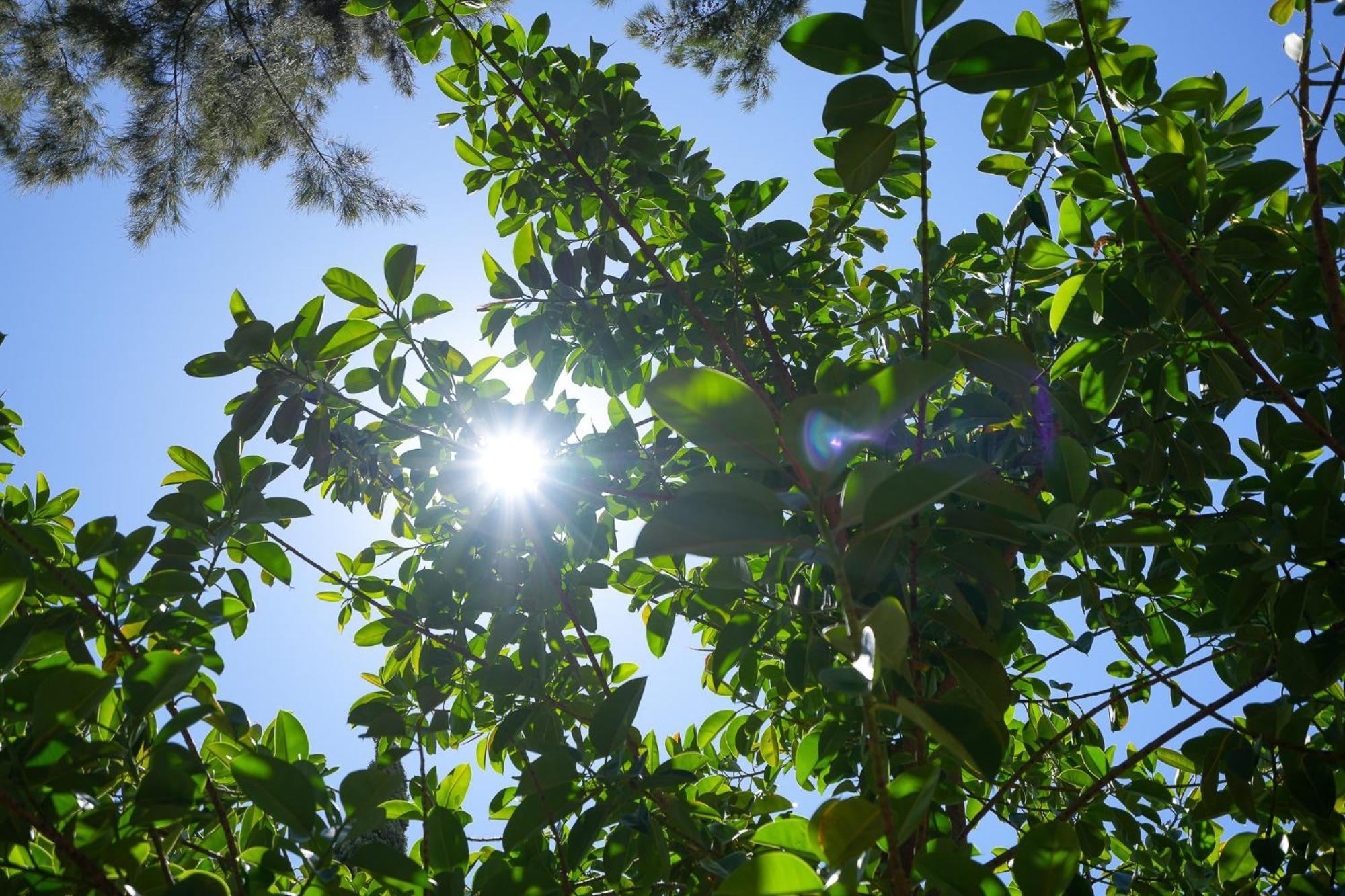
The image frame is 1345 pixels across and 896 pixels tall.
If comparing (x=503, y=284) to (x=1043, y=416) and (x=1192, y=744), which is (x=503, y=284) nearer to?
(x=1043, y=416)

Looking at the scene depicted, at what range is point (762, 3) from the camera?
208 inches

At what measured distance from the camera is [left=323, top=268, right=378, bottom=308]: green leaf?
165cm

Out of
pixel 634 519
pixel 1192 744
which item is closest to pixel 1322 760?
pixel 1192 744

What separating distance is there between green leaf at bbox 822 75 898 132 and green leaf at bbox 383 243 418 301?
34.1 inches

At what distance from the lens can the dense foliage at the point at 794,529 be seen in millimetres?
949

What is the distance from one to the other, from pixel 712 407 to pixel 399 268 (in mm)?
1118

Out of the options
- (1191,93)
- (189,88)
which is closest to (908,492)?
(1191,93)

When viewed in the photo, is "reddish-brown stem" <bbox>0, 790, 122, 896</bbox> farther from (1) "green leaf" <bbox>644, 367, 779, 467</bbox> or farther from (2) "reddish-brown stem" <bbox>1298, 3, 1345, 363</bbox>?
(2) "reddish-brown stem" <bbox>1298, 3, 1345, 363</bbox>

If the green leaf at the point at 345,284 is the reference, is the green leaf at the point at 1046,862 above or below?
below

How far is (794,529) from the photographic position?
4.95 feet

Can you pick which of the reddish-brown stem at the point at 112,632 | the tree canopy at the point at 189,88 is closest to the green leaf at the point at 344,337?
the reddish-brown stem at the point at 112,632

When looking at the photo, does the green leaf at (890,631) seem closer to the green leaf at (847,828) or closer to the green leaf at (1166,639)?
the green leaf at (847,828)

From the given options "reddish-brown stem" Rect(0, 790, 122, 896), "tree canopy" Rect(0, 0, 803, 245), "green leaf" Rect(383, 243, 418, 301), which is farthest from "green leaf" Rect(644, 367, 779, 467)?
"tree canopy" Rect(0, 0, 803, 245)

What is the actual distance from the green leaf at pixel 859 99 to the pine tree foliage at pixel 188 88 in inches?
244
